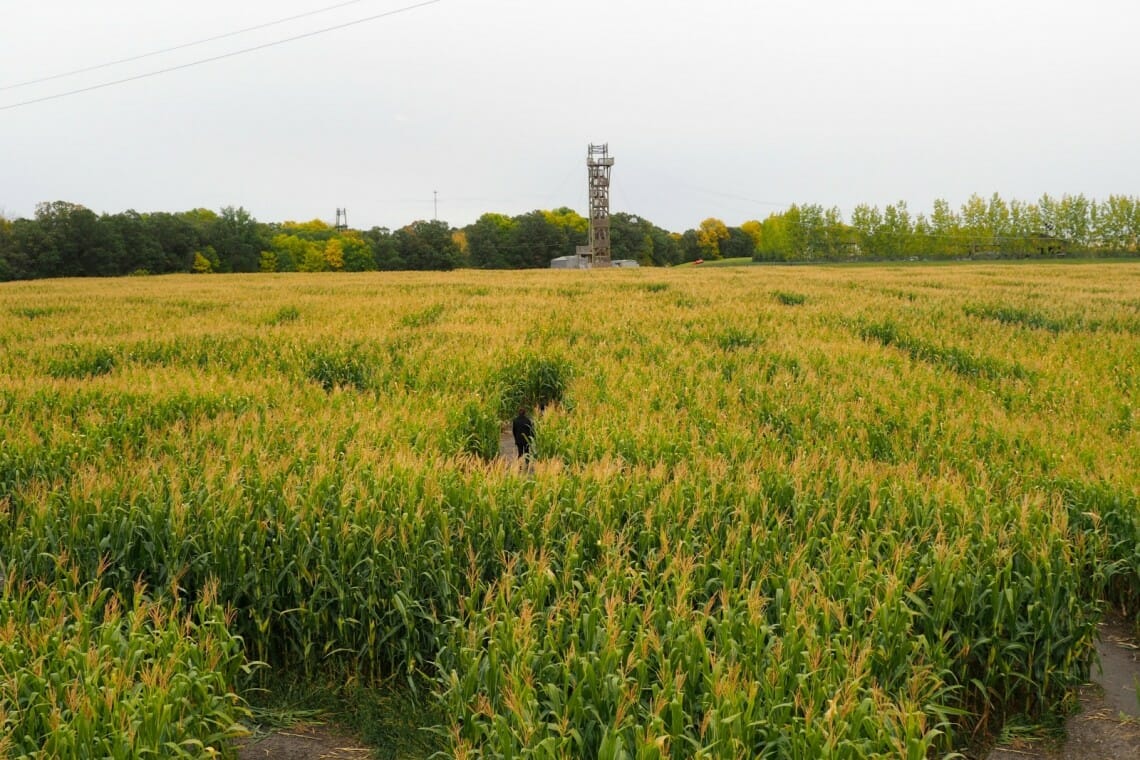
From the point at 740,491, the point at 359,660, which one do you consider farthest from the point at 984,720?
the point at 359,660

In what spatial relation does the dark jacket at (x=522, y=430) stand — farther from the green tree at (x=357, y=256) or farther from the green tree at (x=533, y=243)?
the green tree at (x=533, y=243)

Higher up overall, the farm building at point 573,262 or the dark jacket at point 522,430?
the farm building at point 573,262

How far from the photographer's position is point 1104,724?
5.08 meters

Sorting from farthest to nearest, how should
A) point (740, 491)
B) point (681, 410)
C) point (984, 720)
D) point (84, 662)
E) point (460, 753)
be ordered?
point (681, 410) < point (740, 491) < point (984, 720) < point (84, 662) < point (460, 753)

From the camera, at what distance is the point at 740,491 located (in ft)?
21.9

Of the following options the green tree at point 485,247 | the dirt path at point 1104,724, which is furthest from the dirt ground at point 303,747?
the green tree at point 485,247

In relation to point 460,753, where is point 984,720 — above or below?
below

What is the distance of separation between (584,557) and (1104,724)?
3.68 m

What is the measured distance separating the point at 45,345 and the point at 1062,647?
19.0 metres

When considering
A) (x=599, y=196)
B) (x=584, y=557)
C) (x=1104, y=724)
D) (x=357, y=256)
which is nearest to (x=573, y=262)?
(x=599, y=196)

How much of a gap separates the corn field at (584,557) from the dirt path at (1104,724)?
0.22 m

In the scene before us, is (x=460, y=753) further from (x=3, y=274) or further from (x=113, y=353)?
(x=3, y=274)

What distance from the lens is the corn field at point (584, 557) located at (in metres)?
3.95

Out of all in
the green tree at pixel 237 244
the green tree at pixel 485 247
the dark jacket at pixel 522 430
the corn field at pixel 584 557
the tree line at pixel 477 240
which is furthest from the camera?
the green tree at pixel 485 247
